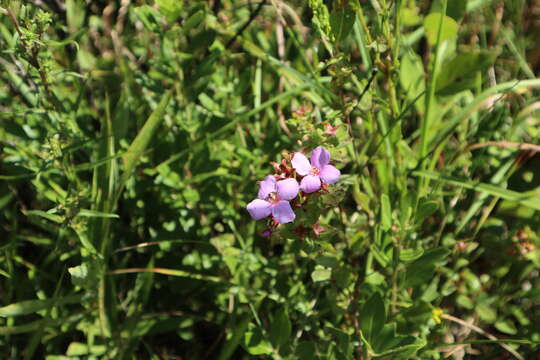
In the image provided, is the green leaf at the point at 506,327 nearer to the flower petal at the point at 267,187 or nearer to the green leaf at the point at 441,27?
the green leaf at the point at 441,27

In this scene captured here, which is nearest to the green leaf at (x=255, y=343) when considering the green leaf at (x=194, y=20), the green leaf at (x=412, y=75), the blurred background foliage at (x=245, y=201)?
the blurred background foliage at (x=245, y=201)

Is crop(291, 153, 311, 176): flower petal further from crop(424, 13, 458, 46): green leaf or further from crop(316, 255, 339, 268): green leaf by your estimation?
crop(424, 13, 458, 46): green leaf

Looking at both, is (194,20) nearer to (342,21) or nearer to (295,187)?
(342,21)

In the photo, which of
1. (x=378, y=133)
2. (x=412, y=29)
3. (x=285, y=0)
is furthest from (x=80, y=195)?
(x=412, y=29)

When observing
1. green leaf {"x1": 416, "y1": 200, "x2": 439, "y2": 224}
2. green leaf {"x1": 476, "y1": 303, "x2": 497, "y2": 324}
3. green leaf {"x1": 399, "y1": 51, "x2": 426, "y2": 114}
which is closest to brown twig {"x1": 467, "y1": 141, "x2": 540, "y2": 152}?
green leaf {"x1": 399, "y1": 51, "x2": 426, "y2": 114}

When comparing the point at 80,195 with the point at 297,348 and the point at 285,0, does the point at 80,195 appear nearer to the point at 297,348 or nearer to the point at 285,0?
the point at 297,348

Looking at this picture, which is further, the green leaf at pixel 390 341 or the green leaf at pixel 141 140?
the green leaf at pixel 141 140
